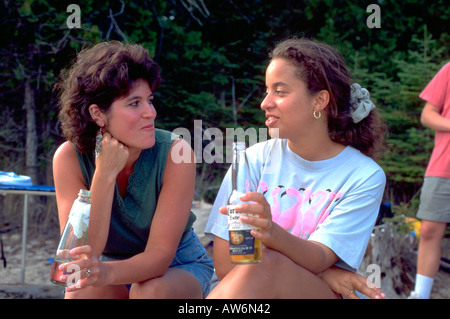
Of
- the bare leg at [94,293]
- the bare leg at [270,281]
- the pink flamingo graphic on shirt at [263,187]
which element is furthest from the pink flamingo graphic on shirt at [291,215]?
the bare leg at [94,293]

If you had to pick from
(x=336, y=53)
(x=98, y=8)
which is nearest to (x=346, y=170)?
(x=336, y=53)

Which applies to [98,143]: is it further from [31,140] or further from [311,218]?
[31,140]

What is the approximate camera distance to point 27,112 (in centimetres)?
655

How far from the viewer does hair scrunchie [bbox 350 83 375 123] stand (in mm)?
2354

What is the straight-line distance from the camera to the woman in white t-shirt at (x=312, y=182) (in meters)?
1.84

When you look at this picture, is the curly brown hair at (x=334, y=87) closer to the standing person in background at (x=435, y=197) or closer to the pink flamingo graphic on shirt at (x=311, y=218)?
the pink flamingo graphic on shirt at (x=311, y=218)

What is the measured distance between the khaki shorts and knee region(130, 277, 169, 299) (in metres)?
2.63

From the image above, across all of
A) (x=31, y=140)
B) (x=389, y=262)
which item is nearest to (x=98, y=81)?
(x=389, y=262)

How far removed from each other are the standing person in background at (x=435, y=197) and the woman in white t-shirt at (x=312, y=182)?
179cm

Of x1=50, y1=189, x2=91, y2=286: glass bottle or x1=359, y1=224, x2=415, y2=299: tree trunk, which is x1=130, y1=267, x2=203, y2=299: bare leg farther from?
x1=359, y1=224, x2=415, y2=299: tree trunk

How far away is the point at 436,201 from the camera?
155 inches

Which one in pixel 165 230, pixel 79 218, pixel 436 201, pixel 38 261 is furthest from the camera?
pixel 38 261

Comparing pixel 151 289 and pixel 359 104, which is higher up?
pixel 359 104

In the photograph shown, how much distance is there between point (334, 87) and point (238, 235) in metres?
0.99
